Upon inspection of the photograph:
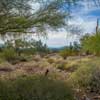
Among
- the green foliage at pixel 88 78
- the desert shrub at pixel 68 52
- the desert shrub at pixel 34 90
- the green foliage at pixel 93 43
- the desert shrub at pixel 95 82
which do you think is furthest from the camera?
the desert shrub at pixel 68 52

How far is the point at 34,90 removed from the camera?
9.05 m

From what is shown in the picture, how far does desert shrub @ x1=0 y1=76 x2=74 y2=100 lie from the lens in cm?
888

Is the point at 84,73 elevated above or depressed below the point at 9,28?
below

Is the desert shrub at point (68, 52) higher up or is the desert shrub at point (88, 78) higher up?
the desert shrub at point (88, 78)

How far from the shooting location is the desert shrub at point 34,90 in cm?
888

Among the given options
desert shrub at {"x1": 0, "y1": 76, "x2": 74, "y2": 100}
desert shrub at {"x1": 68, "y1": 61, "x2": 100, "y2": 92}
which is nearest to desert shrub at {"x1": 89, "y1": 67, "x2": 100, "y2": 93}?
desert shrub at {"x1": 68, "y1": 61, "x2": 100, "y2": 92}

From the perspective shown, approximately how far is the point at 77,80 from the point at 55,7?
5.30 metres

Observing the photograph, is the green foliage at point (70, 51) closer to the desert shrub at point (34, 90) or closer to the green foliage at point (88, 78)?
the green foliage at point (88, 78)

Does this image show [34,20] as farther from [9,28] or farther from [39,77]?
[39,77]

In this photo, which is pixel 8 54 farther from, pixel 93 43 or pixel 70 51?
pixel 70 51

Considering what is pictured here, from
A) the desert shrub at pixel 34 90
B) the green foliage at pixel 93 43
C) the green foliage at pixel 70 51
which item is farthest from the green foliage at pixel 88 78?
the green foliage at pixel 70 51

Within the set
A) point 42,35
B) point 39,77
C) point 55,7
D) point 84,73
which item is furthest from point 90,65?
point 55,7

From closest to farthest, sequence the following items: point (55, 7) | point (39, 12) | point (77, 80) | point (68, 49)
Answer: point (55, 7) < point (39, 12) < point (77, 80) < point (68, 49)

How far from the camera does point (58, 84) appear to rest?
980 centimetres
